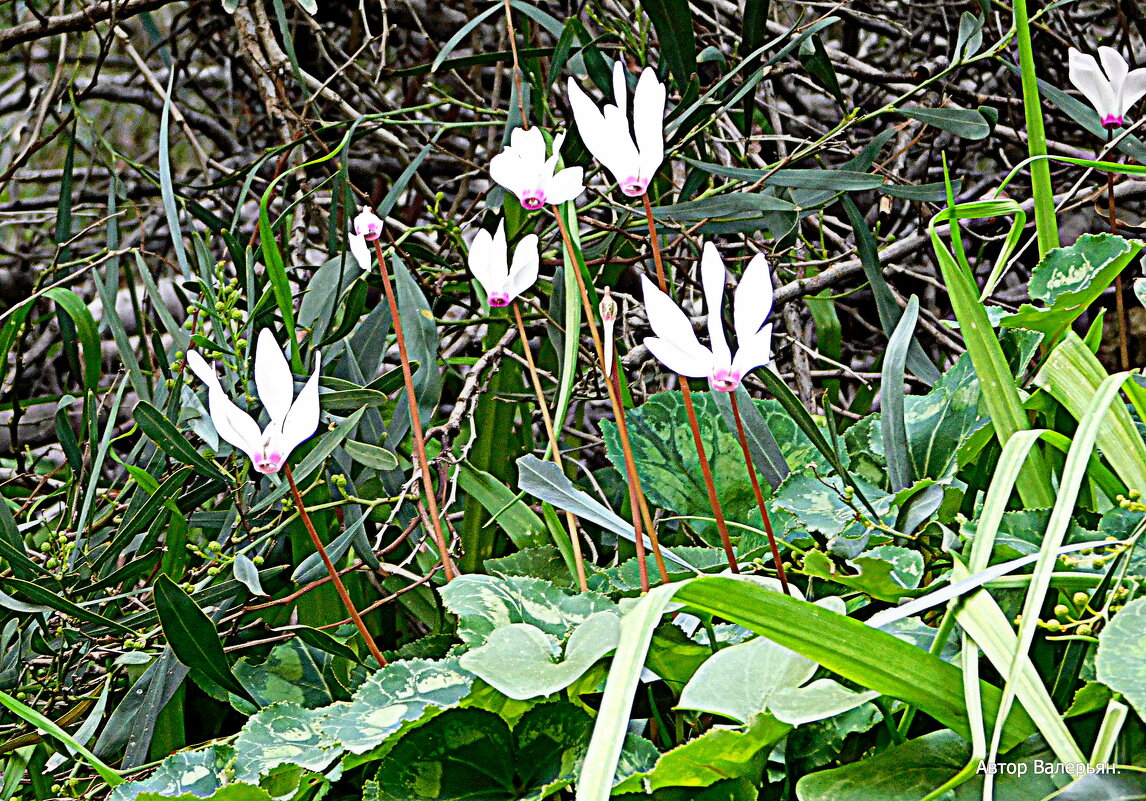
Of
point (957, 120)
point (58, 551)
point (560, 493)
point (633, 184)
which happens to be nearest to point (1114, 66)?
point (957, 120)

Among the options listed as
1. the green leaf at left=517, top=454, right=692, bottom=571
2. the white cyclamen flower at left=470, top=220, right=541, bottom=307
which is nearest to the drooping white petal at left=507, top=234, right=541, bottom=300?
the white cyclamen flower at left=470, top=220, right=541, bottom=307

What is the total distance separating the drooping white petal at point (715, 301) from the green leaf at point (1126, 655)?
183 millimetres

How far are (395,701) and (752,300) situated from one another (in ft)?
0.81

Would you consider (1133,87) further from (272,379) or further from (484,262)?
(272,379)

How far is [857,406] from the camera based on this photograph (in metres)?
0.98

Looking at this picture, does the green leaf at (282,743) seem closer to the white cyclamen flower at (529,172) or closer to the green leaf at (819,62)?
the white cyclamen flower at (529,172)

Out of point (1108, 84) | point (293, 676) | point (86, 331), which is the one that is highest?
point (1108, 84)

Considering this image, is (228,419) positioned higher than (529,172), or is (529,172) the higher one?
(529,172)

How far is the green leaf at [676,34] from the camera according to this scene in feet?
2.37

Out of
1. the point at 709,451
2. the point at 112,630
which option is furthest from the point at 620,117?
the point at 112,630

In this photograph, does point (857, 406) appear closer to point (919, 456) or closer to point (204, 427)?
point (919, 456)

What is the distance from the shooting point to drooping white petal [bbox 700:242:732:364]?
1.36ft

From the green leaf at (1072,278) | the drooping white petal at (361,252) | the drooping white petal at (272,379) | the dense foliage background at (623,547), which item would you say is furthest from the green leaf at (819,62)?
the drooping white petal at (272,379)

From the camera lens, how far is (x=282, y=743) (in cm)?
46
